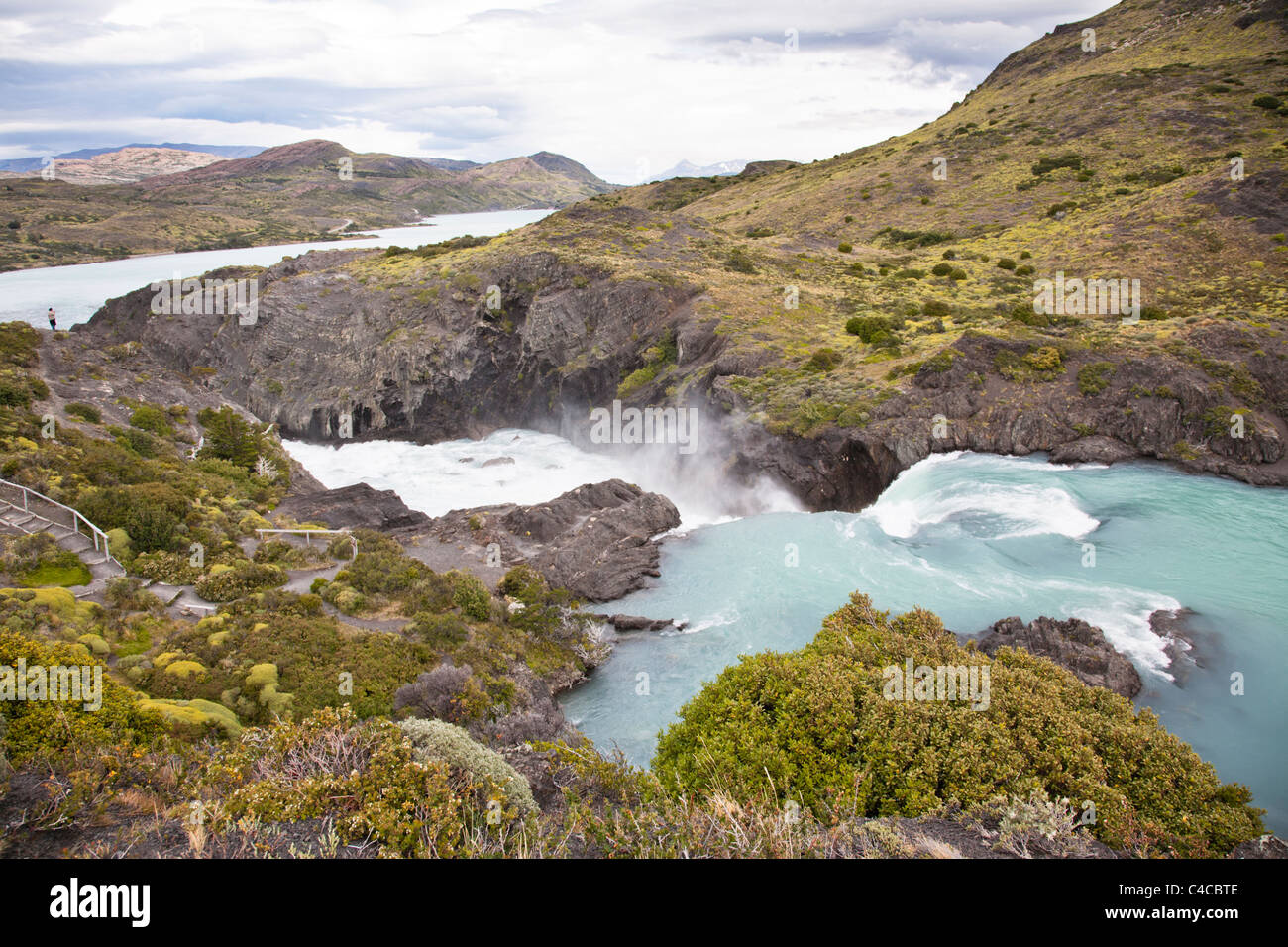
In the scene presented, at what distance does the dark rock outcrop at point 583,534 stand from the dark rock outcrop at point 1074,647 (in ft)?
45.6

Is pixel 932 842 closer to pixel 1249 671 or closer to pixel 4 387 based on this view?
pixel 1249 671

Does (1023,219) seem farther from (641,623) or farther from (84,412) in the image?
(84,412)

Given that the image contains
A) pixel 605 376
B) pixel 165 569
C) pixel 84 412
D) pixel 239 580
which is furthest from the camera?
pixel 605 376

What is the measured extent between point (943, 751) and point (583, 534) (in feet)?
69.9

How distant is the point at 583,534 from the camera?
31.8 m

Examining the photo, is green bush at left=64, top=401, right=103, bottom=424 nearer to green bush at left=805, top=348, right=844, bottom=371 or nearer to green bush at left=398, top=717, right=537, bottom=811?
green bush at left=398, top=717, right=537, bottom=811

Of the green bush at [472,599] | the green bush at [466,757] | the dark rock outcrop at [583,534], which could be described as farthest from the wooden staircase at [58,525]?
the green bush at [466,757]

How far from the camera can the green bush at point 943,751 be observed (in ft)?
36.9

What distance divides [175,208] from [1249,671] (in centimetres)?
20020

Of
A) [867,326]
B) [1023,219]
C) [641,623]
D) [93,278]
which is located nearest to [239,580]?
[641,623]

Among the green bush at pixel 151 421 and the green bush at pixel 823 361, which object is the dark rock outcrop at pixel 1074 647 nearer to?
the green bush at pixel 823 361

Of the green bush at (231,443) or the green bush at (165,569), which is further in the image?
the green bush at (231,443)

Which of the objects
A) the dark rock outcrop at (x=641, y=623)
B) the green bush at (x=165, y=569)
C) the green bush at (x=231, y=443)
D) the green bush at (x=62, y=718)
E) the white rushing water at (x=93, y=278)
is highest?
the white rushing water at (x=93, y=278)

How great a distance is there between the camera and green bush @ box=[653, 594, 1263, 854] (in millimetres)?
11258
